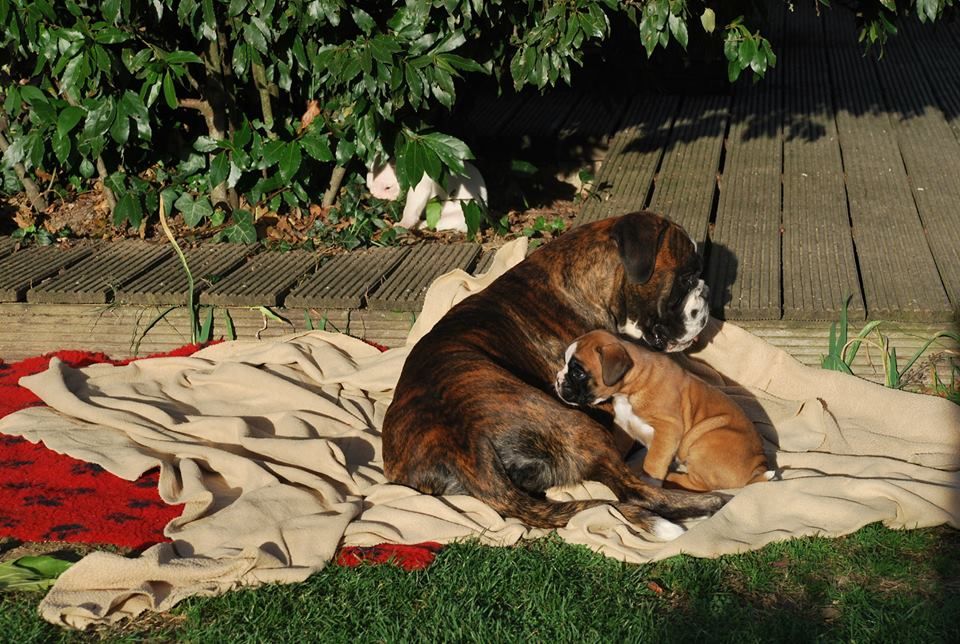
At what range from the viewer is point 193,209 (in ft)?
24.3

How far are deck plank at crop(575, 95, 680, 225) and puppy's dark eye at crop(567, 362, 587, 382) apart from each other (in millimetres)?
2196

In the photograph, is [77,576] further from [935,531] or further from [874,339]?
[874,339]

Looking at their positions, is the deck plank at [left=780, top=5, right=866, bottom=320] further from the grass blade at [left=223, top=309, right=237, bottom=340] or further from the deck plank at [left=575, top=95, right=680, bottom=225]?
the grass blade at [left=223, top=309, right=237, bottom=340]

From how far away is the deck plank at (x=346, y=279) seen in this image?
6.21 meters

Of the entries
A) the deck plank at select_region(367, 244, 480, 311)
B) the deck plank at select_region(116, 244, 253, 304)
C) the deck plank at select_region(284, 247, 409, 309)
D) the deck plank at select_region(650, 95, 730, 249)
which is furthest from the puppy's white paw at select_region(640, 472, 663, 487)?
the deck plank at select_region(116, 244, 253, 304)

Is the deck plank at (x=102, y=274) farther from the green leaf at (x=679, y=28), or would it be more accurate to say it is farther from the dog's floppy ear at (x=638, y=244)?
the green leaf at (x=679, y=28)

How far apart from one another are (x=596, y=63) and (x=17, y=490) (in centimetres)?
627

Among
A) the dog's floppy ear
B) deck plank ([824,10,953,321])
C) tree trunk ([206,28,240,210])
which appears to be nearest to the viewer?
the dog's floppy ear

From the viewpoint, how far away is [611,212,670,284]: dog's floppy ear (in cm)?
511

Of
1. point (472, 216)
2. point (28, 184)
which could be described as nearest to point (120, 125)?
point (28, 184)

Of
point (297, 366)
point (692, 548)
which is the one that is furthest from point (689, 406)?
point (297, 366)

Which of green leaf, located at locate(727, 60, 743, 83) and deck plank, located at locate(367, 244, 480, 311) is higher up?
green leaf, located at locate(727, 60, 743, 83)

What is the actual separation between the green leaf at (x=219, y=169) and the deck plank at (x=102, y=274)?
527 millimetres

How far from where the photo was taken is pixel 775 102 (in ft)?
31.3
